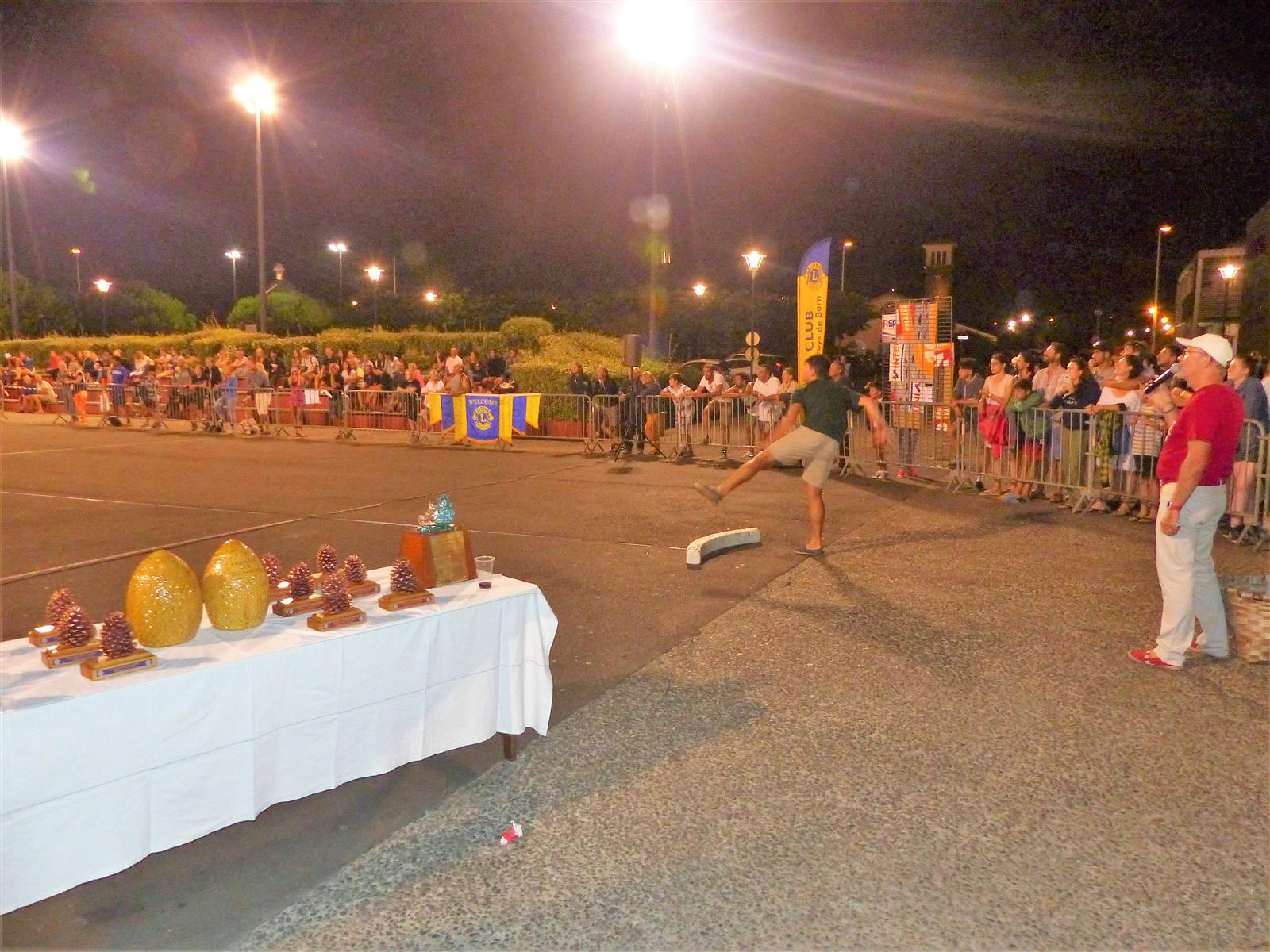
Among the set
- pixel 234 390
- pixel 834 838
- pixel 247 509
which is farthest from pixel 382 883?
pixel 234 390

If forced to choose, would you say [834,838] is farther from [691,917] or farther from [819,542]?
[819,542]

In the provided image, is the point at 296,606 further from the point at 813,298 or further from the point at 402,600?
the point at 813,298

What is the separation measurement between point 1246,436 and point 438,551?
8.66m

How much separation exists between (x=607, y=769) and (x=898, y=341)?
13.4m

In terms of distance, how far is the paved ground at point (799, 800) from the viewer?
3199 mm

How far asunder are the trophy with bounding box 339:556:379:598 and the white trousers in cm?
451

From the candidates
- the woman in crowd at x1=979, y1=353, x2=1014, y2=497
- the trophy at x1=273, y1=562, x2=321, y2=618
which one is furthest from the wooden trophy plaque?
the woman in crowd at x1=979, y1=353, x2=1014, y2=497

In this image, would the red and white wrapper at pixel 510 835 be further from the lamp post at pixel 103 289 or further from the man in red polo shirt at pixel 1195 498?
the lamp post at pixel 103 289

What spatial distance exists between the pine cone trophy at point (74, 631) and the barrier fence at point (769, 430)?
25.2ft

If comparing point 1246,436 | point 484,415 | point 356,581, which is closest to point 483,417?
point 484,415

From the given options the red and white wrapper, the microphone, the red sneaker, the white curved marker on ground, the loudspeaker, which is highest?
the loudspeaker

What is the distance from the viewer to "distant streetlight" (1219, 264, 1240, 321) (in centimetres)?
3964

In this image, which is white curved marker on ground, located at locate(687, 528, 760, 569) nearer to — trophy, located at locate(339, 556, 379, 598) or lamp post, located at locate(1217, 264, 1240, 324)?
trophy, located at locate(339, 556, 379, 598)

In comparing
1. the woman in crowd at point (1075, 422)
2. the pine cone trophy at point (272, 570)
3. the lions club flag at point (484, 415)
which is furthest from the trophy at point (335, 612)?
the lions club flag at point (484, 415)
